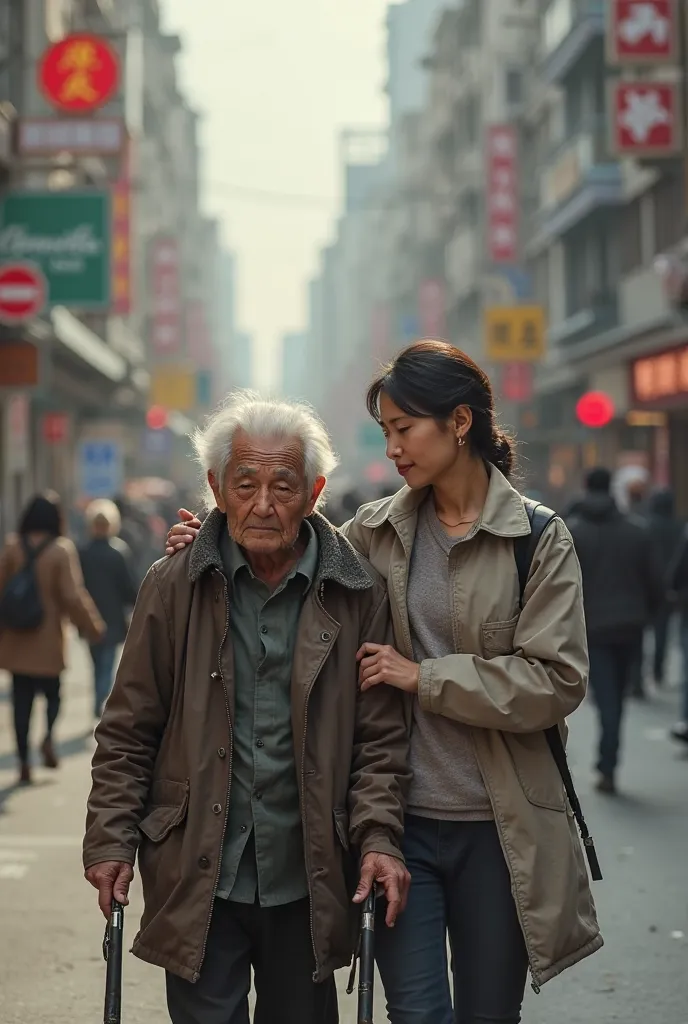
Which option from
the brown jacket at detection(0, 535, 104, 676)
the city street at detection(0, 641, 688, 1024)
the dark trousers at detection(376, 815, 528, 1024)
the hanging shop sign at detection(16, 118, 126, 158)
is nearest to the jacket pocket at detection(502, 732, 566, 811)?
the dark trousers at detection(376, 815, 528, 1024)

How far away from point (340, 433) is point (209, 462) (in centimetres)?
16517

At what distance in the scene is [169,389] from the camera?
56.2 metres

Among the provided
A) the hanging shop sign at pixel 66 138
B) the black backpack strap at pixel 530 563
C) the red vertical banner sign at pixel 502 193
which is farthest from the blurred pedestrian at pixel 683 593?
the red vertical banner sign at pixel 502 193

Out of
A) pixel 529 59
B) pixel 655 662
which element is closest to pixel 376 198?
pixel 529 59

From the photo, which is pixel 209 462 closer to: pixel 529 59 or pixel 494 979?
pixel 494 979

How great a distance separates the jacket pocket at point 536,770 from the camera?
3.64m

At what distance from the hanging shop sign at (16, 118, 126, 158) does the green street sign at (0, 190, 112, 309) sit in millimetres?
554

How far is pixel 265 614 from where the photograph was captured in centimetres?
362

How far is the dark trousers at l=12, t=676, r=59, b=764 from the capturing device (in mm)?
10328

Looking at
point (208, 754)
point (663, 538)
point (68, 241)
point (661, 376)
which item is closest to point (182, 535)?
point (208, 754)

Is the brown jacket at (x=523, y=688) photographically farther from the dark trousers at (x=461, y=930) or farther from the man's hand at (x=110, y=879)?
the man's hand at (x=110, y=879)

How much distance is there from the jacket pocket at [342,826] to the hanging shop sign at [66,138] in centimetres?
1794

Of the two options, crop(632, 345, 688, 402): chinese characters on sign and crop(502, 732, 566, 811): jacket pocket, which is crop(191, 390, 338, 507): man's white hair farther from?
crop(632, 345, 688, 402): chinese characters on sign

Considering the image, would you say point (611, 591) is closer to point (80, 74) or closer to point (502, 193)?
point (80, 74)
